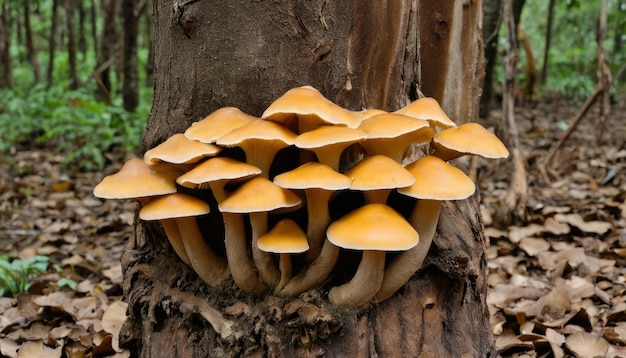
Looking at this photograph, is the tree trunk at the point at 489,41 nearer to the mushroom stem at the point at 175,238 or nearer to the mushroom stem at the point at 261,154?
the mushroom stem at the point at 261,154

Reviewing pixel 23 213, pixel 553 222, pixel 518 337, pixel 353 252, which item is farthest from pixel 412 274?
pixel 23 213

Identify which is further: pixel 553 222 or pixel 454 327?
pixel 553 222

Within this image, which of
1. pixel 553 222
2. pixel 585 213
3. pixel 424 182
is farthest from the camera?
pixel 585 213

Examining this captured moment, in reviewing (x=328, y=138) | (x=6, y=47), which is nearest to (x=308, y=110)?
(x=328, y=138)

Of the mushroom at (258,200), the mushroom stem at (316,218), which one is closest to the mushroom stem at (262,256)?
the mushroom at (258,200)

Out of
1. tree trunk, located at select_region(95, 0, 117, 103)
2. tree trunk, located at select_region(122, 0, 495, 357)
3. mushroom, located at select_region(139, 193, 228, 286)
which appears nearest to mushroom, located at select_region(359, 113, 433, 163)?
tree trunk, located at select_region(122, 0, 495, 357)

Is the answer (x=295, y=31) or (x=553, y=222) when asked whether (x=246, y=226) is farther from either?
(x=553, y=222)
